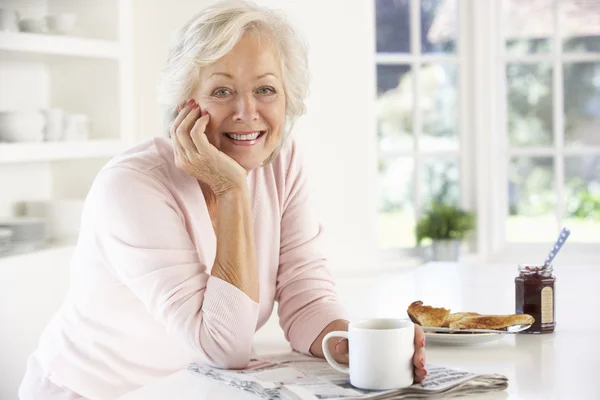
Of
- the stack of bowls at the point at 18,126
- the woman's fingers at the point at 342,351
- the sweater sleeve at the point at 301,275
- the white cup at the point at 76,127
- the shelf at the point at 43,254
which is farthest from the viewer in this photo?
the white cup at the point at 76,127

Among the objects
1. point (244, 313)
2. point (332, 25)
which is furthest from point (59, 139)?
point (244, 313)

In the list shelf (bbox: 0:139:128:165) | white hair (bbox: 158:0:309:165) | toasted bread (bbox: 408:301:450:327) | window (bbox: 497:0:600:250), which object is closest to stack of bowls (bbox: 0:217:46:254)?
shelf (bbox: 0:139:128:165)

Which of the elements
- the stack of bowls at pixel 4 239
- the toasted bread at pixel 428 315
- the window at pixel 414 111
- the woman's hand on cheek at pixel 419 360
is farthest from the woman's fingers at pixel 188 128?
the window at pixel 414 111

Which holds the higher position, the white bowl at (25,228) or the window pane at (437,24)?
the window pane at (437,24)

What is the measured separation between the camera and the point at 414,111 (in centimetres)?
481

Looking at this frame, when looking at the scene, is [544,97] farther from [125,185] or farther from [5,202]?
[125,185]

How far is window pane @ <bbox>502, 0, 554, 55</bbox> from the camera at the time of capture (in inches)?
187

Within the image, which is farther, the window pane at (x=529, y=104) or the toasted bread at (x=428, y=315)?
the window pane at (x=529, y=104)

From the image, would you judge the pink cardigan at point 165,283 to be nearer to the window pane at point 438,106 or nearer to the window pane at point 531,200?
the window pane at point 438,106

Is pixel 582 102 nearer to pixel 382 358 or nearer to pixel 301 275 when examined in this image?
pixel 301 275

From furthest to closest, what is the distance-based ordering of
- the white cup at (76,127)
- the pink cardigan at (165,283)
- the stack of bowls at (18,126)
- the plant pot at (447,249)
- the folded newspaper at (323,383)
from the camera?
the plant pot at (447,249)
the white cup at (76,127)
the stack of bowls at (18,126)
the pink cardigan at (165,283)
the folded newspaper at (323,383)

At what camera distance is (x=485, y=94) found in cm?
477

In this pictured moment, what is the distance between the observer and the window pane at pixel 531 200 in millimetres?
4801

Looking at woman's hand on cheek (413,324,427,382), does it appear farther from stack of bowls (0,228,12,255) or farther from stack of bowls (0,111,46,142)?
stack of bowls (0,111,46,142)
